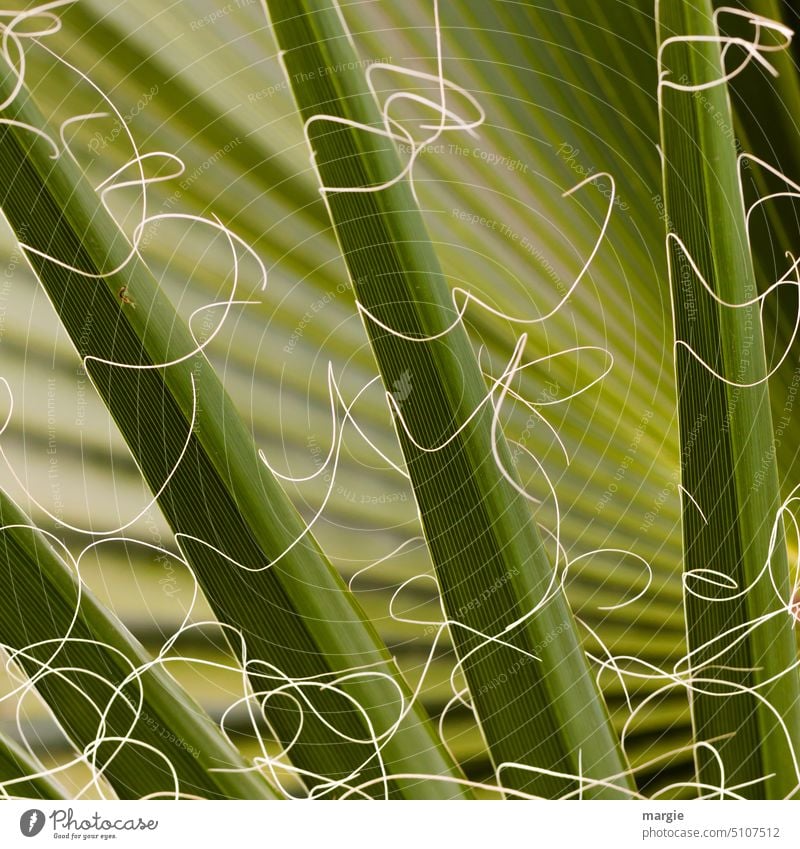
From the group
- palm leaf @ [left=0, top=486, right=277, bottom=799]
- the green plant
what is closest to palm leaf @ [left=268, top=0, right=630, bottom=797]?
the green plant

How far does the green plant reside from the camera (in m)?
0.30

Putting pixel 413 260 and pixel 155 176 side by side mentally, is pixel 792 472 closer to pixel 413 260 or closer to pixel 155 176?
pixel 413 260

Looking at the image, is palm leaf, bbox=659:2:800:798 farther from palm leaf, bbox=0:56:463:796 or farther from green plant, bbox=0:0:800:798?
palm leaf, bbox=0:56:463:796

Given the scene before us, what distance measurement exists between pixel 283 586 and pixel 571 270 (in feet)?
0.76

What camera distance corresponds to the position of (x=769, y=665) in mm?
343
